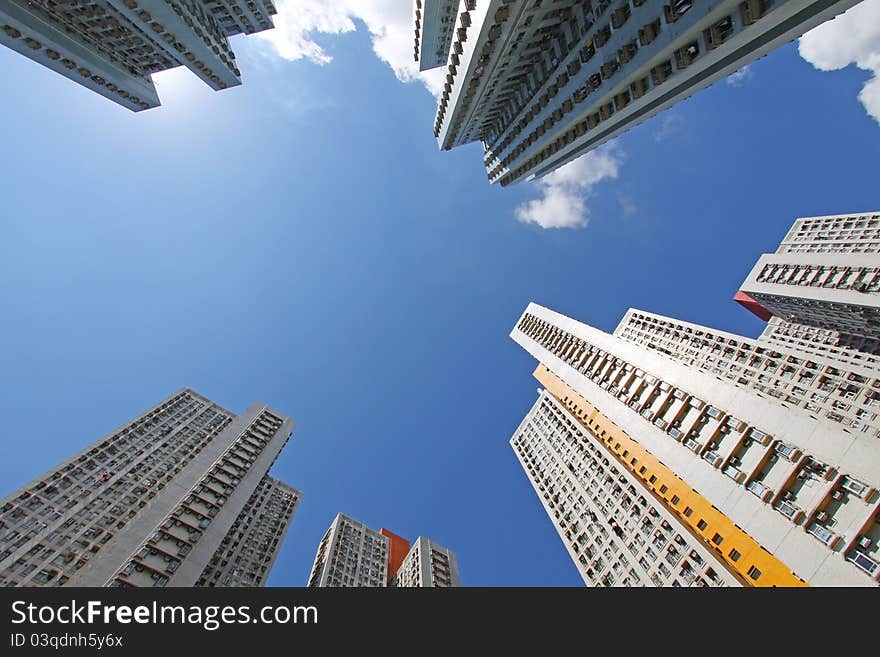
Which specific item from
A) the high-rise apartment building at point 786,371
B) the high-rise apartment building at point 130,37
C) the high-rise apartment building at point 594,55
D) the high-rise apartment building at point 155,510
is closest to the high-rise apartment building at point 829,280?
the high-rise apartment building at point 786,371

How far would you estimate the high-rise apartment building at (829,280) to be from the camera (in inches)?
1825

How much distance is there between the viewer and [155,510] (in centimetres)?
3447

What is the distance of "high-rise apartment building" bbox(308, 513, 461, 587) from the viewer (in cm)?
6569

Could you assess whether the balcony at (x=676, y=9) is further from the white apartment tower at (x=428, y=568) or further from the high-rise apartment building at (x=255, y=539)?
the white apartment tower at (x=428, y=568)

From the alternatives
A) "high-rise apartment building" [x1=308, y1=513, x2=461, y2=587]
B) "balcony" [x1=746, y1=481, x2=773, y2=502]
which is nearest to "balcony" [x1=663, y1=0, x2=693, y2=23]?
"balcony" [x1=746, y1=481, x2=773, y2=502]

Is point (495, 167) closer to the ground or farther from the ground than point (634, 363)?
farther from the ground

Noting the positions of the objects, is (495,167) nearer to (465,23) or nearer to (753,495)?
(465,23)

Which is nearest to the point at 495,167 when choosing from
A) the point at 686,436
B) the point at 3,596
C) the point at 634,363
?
the point at 634,363

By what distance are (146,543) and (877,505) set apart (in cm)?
4588

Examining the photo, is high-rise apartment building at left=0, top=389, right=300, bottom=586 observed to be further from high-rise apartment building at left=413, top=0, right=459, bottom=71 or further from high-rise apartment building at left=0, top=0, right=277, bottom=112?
high-rise apartment building at left=413, top=0, right=459, bottom=71

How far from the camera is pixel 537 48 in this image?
126 ft

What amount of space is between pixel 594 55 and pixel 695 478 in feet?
99.8

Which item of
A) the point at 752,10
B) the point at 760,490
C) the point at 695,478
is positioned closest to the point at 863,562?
the point at 760,490

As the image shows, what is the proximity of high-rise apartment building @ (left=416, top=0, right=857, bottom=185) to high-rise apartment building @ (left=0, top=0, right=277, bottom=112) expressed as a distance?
106 ft
